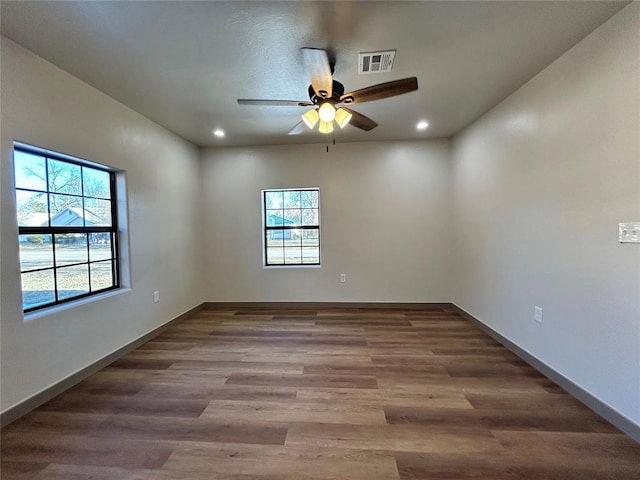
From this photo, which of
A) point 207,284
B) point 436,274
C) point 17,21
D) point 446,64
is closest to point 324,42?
point 446,64

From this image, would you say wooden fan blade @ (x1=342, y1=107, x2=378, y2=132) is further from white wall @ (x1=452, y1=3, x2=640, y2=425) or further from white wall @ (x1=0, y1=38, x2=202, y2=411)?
white wall @ (x1=0, y1=38, x2=202, y2=411)

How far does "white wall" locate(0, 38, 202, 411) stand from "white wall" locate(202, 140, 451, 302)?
1.70 ft

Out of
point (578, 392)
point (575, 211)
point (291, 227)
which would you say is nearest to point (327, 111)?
point (575, 211)

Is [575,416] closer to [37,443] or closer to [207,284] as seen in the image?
[37,443]

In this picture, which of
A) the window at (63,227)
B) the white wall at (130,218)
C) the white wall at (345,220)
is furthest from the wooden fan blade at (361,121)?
the window at (63,227)

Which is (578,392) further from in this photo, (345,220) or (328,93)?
(345,220)

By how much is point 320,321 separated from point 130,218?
262 cm

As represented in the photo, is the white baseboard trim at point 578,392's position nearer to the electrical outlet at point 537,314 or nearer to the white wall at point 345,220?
the electrical outlet at point 537,314

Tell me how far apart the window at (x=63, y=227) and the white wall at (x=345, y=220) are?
1727 millimetres

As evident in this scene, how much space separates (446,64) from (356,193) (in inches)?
88.5

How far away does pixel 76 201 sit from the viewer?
251cm

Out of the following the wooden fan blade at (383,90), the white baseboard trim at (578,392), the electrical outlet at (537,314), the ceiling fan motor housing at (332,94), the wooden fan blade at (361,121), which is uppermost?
the ceiling fan motor housing at (332,94)

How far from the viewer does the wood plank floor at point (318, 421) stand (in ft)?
4.88

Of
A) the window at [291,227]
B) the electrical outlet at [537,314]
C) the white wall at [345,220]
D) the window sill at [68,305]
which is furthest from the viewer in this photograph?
the window at [291,227]
